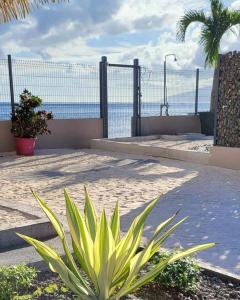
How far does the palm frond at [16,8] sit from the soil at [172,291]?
96.5 inches

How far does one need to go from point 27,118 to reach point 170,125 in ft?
18.7

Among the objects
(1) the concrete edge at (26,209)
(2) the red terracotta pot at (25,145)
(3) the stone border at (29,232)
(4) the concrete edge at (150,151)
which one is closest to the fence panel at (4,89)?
(2) the red terracotta pot at (25,145)

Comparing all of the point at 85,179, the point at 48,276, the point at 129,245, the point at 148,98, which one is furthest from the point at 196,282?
the point at 148,98

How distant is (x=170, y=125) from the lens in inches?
588

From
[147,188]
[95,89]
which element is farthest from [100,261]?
[95,89]

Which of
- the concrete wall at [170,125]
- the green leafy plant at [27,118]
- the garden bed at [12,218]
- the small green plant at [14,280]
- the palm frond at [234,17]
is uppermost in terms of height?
the palm frond at [234,17]

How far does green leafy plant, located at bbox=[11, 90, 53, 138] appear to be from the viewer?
424 inches

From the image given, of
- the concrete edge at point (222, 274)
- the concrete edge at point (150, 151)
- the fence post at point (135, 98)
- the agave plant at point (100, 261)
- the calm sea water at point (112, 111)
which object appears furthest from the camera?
the fence post at point (135, 98)

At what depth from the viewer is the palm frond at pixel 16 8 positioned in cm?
421

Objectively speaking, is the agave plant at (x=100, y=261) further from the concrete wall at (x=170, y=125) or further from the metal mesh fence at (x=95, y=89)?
the concrete wall at (x=170, y=125)

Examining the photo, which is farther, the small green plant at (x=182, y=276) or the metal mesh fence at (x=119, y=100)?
the metal mesh fence at (x=119, y=100)

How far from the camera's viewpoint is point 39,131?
10.9m

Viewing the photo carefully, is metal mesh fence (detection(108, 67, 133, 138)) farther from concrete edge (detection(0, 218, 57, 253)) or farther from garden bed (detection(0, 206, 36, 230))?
concrete edge (detection(0, 218, 57, 253))

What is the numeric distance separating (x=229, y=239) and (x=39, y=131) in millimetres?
7216
